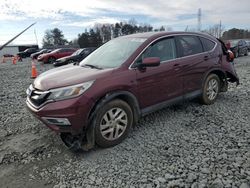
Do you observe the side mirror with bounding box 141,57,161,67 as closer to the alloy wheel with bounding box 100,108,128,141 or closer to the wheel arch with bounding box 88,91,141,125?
the wheel arch with bounding box 88,91,141,125

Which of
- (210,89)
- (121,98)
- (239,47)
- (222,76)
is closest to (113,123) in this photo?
(121,98)

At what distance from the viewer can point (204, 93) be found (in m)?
4.82

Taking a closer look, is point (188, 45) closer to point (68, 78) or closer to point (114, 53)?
point (114, 53)

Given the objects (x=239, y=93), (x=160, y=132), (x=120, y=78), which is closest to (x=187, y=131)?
(x=160, y=132)

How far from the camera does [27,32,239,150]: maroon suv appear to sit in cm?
300

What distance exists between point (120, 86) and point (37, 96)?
4.08ft

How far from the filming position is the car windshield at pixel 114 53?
3685 millimetres

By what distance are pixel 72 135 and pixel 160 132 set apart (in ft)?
5.13

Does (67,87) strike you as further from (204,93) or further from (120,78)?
(204,93)

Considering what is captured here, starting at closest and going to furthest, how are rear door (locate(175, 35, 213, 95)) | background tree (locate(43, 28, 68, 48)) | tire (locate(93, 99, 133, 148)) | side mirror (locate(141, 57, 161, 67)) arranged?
tire (locate(93, 99, 133, 148)) → side mirror (locate(141, 57, 161, 67)) → rear door (locate(175, 35, 213, 95)) → background tree (locate(43, 28, 68, 48))

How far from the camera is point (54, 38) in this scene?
72.6 m

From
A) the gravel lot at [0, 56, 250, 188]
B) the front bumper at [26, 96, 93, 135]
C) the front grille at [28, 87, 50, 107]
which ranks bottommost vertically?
the gravel lot at [0, 56, 250, 188]

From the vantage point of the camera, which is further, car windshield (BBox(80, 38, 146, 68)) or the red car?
the red car

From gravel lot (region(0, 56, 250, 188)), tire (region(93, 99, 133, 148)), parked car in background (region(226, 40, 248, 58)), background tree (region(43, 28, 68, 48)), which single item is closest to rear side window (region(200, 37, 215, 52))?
gravel lot (region(0, 56, 250, 188))
